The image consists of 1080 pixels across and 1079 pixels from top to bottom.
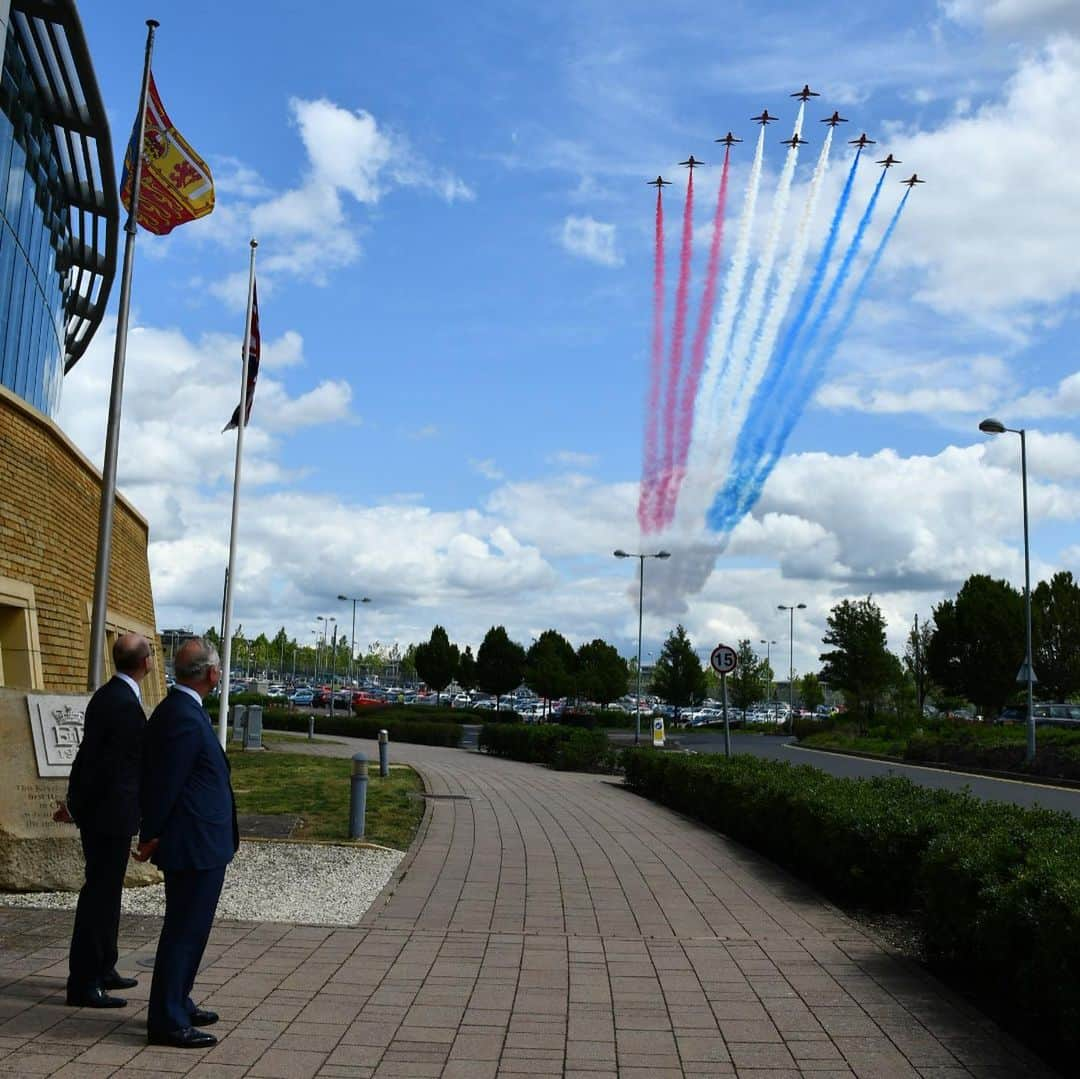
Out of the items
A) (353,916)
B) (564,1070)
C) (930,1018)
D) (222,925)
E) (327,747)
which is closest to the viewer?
(564,1070)

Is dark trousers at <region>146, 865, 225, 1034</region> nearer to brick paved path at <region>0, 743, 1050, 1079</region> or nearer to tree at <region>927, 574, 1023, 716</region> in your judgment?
brick paved path at <region>0, 743, 1050, 1079</region>

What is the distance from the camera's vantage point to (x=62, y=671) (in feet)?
55.5

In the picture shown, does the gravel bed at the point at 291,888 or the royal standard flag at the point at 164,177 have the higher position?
the royal standard flag at the point at 164,177

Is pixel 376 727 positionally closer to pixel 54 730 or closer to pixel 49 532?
pixel 49 532

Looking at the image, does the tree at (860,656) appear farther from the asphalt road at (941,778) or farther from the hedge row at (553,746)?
the hedge row at (553,746)

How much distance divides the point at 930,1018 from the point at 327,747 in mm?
28953

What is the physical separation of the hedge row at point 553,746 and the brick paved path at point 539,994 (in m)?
17.0

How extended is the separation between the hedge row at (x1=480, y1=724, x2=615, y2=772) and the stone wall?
12402 mm

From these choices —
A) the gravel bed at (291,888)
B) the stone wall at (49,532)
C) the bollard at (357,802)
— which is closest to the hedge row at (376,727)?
the stone wall at (49,532)

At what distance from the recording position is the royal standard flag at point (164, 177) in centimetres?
1483

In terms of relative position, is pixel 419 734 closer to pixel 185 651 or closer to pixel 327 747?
pixel 327 747

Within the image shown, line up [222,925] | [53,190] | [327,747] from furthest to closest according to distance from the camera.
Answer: [327,747], [53,190], [222,925]

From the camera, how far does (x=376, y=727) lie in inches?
1781

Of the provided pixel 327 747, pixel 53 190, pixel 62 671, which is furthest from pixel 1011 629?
pixel 62 671
